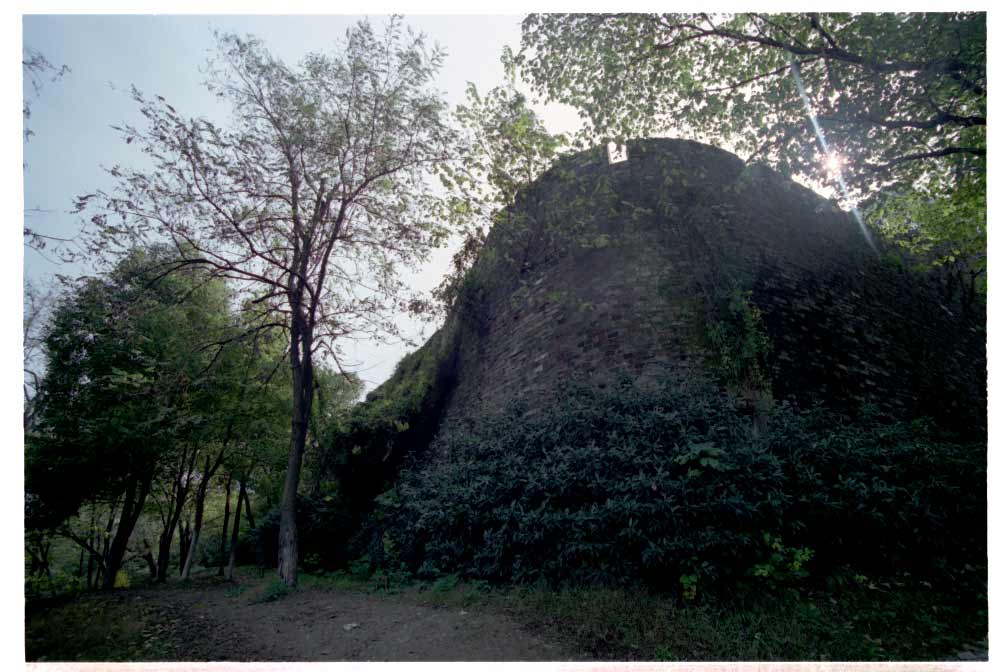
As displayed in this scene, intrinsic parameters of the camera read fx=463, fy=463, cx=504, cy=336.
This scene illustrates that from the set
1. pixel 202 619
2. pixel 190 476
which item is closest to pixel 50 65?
pixel 202 619

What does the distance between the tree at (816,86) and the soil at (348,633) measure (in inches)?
244

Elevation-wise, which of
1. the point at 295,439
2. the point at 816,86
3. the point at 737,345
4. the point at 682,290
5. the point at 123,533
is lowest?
the point at 123,533

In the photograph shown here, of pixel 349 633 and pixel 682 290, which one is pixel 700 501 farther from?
pixel 682 290

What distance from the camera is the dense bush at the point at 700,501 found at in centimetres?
370

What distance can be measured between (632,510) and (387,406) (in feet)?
21.8

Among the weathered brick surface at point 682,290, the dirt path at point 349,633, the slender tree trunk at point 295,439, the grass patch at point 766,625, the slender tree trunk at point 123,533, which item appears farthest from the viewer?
the slender tree trunk at point 123,533

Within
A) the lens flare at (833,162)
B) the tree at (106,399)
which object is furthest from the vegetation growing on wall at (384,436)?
the lens flare at (833,162)

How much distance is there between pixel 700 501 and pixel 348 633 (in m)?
3.23

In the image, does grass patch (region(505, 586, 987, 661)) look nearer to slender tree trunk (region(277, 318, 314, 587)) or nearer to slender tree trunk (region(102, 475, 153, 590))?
slender tree trunk (region(277, 318, 314, 587))

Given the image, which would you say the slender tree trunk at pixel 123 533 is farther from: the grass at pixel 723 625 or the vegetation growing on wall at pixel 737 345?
the vegetation growing on wall at pixel 737 345

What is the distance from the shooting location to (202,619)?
5086mm

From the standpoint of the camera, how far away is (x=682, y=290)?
664 cm

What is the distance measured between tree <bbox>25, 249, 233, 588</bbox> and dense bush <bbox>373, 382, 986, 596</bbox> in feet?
19.0

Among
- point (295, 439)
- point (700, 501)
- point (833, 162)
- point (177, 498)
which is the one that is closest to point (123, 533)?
point (177, 498)
